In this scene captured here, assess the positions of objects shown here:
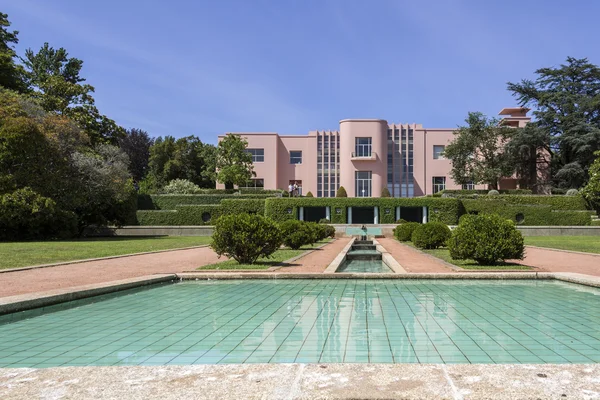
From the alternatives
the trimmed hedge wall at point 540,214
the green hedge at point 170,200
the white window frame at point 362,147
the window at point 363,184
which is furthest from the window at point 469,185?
the green hedge at point 170,200

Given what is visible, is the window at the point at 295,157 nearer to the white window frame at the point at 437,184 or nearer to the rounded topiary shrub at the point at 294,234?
the white window frame at the point at 437,184

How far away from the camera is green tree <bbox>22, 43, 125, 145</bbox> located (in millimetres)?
34344

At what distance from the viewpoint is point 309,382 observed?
280cm

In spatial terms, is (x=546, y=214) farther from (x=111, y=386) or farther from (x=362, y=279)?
(x=111, y=386)

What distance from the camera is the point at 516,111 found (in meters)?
53.6

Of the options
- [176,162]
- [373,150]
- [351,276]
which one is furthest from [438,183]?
[351,276]

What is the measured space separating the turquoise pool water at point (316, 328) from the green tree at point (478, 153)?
3845 cm

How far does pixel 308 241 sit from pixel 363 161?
103 feet

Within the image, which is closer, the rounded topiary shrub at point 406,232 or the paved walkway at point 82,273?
the paved walkway at point 82,273

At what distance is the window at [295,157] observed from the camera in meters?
53.0

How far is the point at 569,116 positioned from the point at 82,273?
151ft

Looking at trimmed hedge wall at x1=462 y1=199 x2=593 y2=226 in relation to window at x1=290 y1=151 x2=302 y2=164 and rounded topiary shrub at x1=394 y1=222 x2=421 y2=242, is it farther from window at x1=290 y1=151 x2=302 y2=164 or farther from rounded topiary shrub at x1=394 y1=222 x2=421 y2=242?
window at x1=290 y1=151 x2=302 y2=164

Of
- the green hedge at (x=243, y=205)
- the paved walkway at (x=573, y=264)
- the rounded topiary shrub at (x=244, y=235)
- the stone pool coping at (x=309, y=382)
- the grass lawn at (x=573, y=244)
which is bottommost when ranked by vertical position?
the grass lawn at (x=573, y=244)

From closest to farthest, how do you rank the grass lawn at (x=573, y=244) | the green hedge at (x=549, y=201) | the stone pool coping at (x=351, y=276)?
the stone pool coping at (x=351, y=276), the grass lawn at (x=573, y=244), the green hedge at (x=549, y=201)
